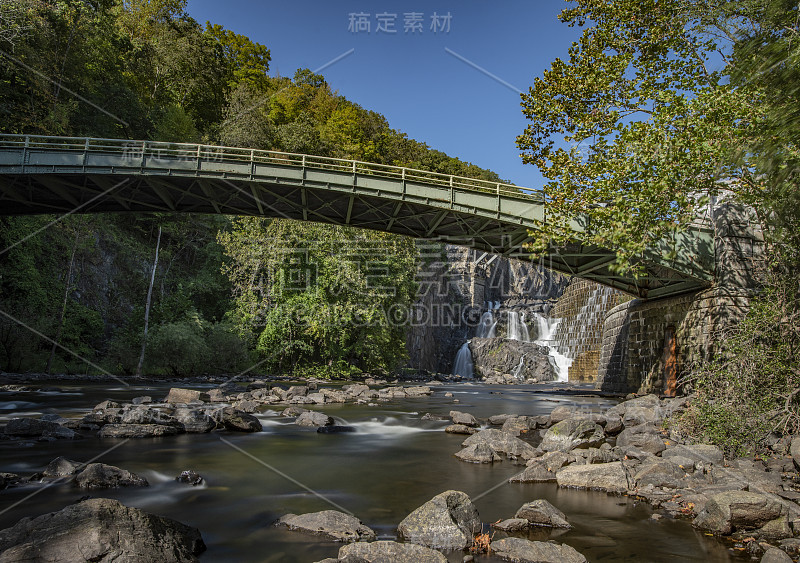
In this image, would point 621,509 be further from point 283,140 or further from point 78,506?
point 283,140

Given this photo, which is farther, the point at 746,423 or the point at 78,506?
the point at 746,423

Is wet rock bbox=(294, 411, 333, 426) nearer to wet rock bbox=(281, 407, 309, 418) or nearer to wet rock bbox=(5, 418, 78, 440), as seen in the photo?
wet rock bbox=(281, 407, 309, 418)

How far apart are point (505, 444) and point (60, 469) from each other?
759 cm

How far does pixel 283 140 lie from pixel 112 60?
13.8m

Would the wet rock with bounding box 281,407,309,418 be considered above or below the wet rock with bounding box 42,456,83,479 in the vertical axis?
below

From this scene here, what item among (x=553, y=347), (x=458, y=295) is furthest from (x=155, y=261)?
(x=458, y=295)

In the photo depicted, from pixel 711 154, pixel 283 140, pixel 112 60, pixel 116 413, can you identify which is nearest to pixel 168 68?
pixel 112 60

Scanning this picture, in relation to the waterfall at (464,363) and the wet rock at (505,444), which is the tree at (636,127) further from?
the waterfall at (464,363)

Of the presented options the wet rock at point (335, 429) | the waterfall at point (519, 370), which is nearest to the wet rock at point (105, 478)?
the wet rock at point (335, 429)

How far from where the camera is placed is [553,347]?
1791 inches

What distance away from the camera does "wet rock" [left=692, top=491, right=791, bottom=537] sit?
5.60 metres

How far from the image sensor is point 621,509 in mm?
6605

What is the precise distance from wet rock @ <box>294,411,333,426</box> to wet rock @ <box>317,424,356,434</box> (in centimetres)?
43

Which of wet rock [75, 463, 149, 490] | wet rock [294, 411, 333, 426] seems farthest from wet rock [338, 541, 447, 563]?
wet rock [294, 411, 333, 426]
